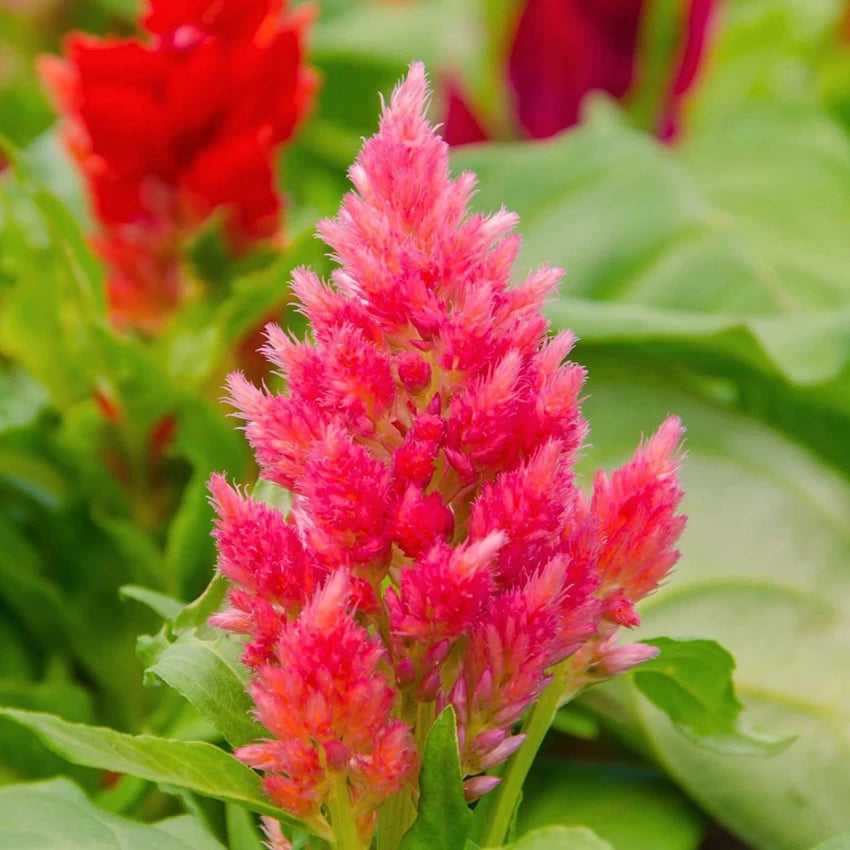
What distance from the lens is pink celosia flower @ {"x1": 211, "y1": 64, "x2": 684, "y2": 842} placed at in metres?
0.28

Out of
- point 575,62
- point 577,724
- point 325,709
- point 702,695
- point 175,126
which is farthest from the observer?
point 575,62

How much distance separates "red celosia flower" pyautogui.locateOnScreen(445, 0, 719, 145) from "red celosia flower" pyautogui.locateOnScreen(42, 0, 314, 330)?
0.92 feet

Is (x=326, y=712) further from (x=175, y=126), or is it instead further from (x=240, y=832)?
(x=175, y=126)

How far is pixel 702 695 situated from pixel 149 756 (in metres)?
0.17

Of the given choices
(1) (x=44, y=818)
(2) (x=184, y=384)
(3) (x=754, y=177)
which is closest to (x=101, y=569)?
(2) (x=184, y=384)

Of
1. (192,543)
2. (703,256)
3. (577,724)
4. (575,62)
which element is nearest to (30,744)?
(192,543)

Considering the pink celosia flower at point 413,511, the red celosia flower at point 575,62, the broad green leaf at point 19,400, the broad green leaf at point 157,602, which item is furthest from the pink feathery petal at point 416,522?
the red celosia flower at point 575,62

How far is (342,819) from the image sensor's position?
0.30 metres

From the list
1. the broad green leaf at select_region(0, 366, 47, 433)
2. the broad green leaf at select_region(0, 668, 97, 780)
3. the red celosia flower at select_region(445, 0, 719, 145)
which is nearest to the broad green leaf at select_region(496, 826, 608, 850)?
the broad green leaf at select_region(0, 668, 97, 780)

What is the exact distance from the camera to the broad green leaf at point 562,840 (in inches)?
10.9

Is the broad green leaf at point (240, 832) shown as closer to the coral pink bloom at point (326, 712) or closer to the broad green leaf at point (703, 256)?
the coral pink bloom at point (326, 712)

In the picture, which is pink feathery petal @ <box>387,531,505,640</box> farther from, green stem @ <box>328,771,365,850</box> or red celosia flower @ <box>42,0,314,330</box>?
red celosia flower @ <box>42,0,314,330</box>

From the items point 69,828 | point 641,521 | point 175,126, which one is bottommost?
point 69,828

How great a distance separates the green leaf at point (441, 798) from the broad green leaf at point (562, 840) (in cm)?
2
